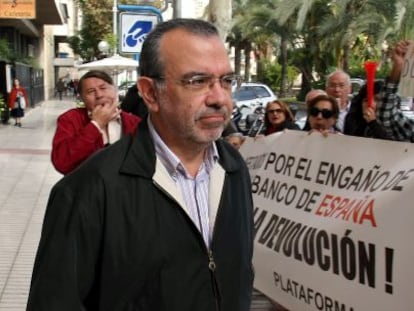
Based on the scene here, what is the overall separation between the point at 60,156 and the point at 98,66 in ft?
52.6

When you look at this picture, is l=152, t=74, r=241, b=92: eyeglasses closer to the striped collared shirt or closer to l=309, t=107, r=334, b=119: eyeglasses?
the striped collared shirt

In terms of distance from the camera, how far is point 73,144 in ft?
12.4

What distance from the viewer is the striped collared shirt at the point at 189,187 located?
6.32 ft

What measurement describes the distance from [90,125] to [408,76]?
193 centimetres

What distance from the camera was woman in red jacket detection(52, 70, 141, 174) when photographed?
3.74 metres

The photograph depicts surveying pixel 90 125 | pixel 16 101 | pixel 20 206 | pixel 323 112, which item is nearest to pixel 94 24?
pixel 16 101

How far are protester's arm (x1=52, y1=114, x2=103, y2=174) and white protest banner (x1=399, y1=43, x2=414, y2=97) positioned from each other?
1868 millimetres

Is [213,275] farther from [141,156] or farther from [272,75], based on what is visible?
[272,75]

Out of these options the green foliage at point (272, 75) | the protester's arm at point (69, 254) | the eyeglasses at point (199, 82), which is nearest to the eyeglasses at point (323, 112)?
the eyeglasses at point (199, 82)

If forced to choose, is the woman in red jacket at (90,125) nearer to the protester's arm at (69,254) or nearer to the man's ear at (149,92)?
the man's ear at (149,92)

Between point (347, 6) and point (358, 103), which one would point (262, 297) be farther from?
point (347, 6)

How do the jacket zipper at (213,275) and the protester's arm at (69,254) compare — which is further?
the jacket zipper at (213,275)

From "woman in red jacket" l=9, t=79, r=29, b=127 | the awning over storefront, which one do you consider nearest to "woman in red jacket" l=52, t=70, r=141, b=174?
"woman in red jacket" l=9, t=79, r=29, b=127

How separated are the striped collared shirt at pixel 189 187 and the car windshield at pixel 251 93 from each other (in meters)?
21.2
